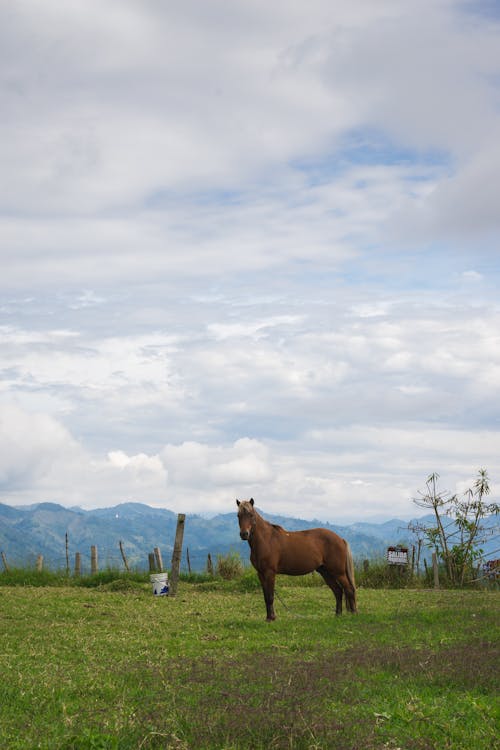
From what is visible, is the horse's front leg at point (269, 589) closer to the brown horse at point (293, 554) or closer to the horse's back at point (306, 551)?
the brown horse at point (293, 554)

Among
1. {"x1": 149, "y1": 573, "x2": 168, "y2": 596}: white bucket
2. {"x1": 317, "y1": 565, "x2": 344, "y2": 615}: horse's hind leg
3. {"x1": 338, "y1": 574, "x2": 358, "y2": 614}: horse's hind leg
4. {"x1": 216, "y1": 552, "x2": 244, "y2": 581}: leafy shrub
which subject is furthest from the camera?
{"x1": 216, "y1": 552, "x2": 244, "y2": 581}: leafy shrub

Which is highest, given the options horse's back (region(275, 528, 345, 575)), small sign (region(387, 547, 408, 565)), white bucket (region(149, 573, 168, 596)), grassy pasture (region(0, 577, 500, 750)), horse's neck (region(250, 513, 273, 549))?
horse's neck (region(250, 513, 273, 549))

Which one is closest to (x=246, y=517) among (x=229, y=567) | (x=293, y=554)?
(x=293, y=554)

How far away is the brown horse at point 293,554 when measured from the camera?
15570 millimetres

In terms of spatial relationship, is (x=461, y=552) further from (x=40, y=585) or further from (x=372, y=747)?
(x=372, y=747)

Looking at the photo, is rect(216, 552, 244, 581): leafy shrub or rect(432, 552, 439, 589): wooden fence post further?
rect(432, 552, 439, 589): wooden fence post

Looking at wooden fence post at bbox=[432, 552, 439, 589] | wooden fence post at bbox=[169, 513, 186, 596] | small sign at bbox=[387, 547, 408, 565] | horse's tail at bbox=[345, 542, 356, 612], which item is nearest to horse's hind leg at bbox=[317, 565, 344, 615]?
horse's tail at bbox=[345, 542, 356, 612]

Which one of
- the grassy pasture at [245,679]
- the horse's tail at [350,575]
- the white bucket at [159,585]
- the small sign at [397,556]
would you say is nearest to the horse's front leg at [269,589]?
the grassy pasture at [245,679]

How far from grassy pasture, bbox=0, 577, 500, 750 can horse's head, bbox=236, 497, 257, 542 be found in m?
1.77

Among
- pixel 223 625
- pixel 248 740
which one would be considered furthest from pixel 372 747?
pixel 223 625

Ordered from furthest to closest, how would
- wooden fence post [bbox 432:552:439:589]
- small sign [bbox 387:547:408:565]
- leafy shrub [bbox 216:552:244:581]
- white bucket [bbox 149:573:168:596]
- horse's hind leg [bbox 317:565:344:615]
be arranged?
small sign [bbox 387:547:408:565] < wooden fence post [bbox 432:552:439:589] < leafy shrub [bbox 216:552:244:581] < white bucket [bbox 149:573:168:596] < horse's hind leg [bbox 317:565:344:615]

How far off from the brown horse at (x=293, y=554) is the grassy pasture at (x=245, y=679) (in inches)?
29.7

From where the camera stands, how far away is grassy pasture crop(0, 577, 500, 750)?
644 centimetres

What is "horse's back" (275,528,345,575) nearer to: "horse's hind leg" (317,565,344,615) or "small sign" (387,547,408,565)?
"horse's hind leg" (317,565,344,615)
